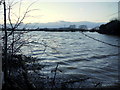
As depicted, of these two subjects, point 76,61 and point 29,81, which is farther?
point 76,61

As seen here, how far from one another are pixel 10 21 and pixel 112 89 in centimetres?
526

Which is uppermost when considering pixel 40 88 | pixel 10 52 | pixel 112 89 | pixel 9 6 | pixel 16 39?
pixel 9 6

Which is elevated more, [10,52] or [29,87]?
[10,52]

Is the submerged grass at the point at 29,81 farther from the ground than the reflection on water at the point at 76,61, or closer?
farther from the ground

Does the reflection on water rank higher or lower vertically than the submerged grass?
lower

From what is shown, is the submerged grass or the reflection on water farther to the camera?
the reflection on water

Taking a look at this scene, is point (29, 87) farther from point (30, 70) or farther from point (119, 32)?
point (119, 32)

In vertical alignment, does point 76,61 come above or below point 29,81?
below

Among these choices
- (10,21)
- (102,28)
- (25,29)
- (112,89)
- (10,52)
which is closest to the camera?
(10,21)

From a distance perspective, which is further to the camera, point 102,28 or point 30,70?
point 102,28

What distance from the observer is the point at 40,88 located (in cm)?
570

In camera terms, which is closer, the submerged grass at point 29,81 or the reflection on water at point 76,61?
the submerged grass at point 29,81

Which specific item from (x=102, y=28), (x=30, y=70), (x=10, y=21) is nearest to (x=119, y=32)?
(x=102, y=28)

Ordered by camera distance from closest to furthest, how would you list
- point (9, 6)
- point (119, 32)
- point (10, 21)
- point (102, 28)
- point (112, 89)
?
point (9, 6)
point (10, 21)
point (112, 89)
point (119, 32)
point (102, 28)
